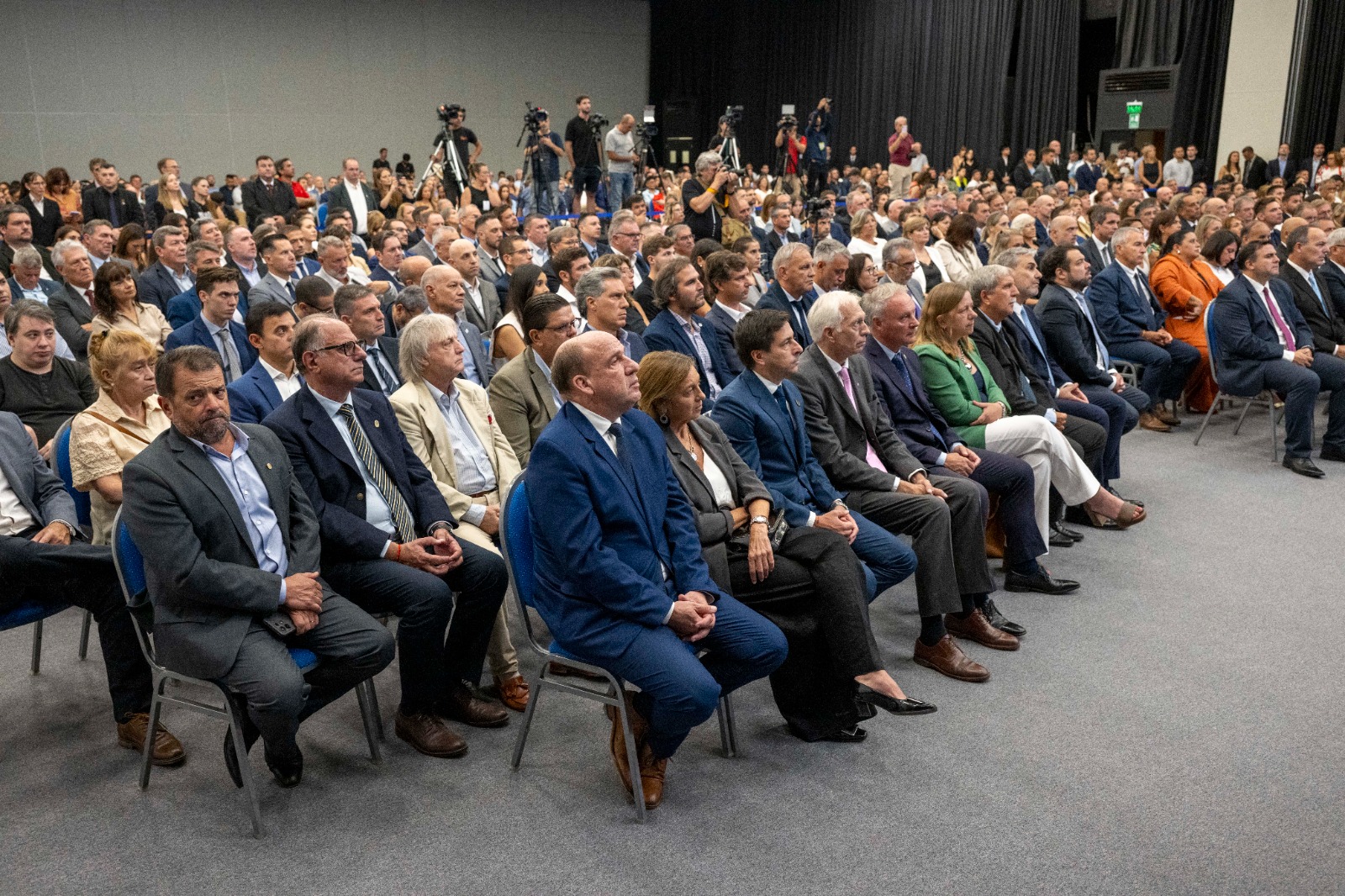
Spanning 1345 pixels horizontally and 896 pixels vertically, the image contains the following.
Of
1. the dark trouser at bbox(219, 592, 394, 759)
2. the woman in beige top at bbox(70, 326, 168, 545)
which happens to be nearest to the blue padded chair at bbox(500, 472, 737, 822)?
the dark trouser at bbox(219, 592, 394, 759)

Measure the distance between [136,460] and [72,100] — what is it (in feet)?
52.0

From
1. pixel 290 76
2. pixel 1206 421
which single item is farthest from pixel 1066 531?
pixel 290 76

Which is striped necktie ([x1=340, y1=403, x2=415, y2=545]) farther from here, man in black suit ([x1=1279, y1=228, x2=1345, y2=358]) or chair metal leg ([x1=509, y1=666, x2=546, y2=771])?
man in black suit ([x1=1279, y1=228, x2=1345, y2=358])

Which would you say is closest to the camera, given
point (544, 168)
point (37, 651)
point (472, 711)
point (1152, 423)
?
point (472, 711)

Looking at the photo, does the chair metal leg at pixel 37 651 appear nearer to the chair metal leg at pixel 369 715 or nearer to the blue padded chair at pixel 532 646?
the chair metal leg at pixel 369 715

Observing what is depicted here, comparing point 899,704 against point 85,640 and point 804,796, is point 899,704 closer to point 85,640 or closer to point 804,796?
point 804,796

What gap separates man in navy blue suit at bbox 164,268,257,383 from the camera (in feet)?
14.2

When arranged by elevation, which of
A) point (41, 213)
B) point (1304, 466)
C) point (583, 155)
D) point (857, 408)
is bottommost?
point (1304, 466)

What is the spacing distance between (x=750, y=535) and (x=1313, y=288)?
470 centimetres

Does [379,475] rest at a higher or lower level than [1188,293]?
lower

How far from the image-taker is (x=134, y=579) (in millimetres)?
2512

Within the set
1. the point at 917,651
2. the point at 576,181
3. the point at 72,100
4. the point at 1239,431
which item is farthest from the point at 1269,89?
the point at 72,100

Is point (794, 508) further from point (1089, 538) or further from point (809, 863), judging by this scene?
point (1089, 538)

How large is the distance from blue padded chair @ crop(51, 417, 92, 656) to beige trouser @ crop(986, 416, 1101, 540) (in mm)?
3129
